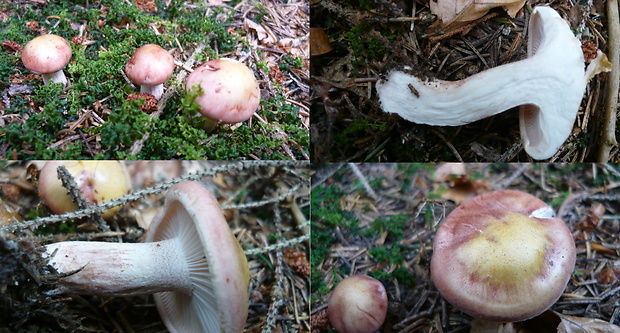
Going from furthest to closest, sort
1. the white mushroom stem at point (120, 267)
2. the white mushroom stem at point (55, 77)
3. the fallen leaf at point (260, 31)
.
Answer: the fallen leaf at point (260, 31)
the white mushroom stem at point (55, 77)
the white mushroom stem at point (120, 267)

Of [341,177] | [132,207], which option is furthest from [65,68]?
[341,177]

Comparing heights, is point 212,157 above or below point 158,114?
below

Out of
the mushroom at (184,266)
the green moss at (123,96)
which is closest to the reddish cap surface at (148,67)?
the green moss at (123,96)

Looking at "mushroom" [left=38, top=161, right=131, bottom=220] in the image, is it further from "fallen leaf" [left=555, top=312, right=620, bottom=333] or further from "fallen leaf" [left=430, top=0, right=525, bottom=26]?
"fallen leaf" [left=555, top=312, right=620, bottom=333]

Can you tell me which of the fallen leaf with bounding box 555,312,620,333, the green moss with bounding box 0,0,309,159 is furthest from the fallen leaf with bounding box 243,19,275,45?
the fallen leaf with bounding box 555,312,620,333

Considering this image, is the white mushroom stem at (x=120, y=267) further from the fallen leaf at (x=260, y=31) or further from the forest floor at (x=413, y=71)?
the fallen leaf at (x=260, y=31)

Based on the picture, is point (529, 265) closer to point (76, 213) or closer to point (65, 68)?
point (76, 213)

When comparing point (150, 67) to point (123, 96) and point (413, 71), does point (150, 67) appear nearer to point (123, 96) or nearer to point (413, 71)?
point (123, 96)
